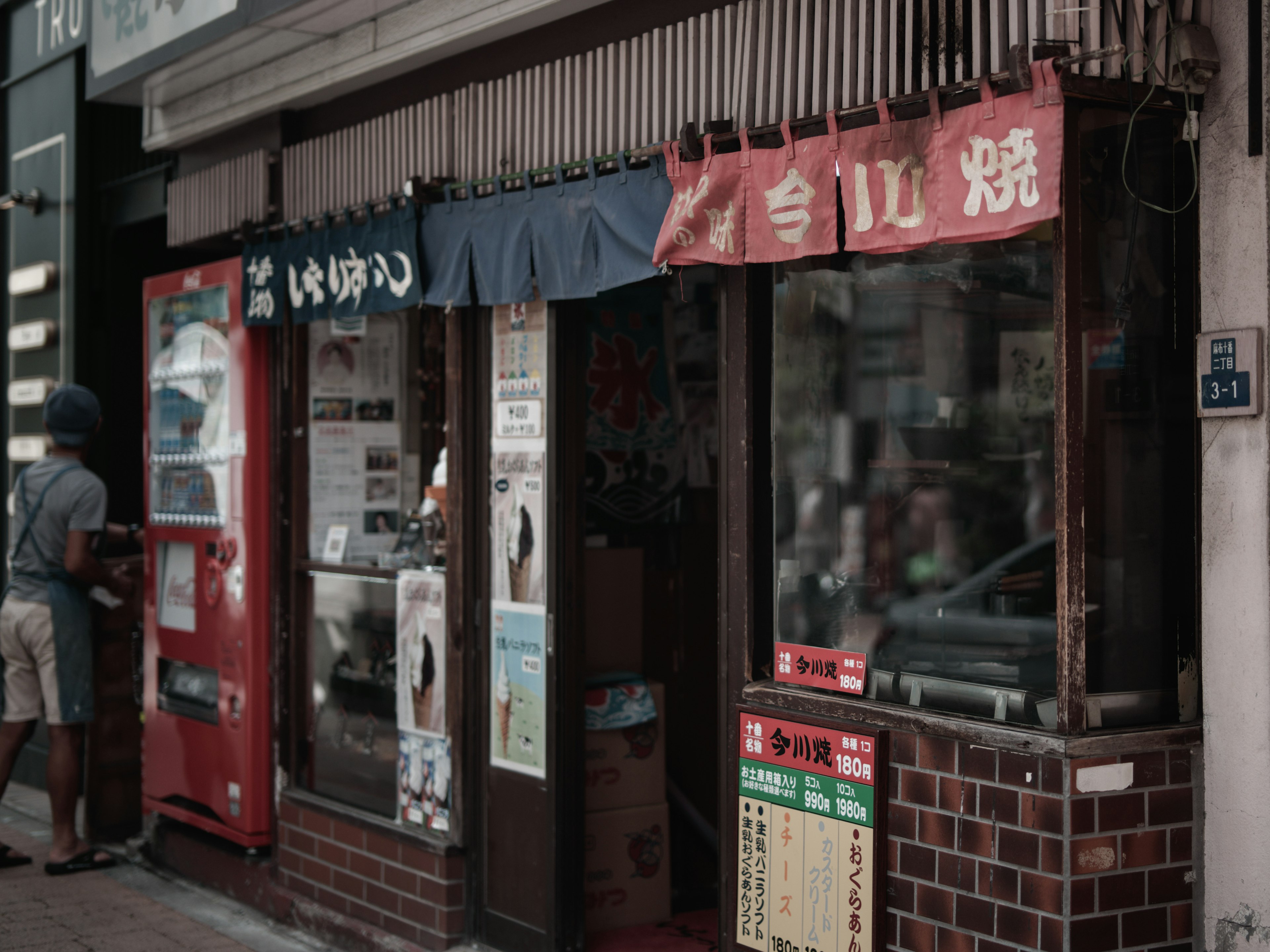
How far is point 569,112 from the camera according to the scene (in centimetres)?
512

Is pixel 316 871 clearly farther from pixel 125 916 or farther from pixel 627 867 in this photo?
pixel 627 867

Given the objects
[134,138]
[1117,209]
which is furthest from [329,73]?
[1117,209]

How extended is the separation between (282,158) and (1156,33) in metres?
4.49

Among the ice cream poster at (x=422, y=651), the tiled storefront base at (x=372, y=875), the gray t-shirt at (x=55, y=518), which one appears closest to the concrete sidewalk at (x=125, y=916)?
the tiled storefront base at (x=372, y=875)

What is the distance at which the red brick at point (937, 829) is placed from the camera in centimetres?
385

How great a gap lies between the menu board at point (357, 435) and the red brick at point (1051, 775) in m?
3.90

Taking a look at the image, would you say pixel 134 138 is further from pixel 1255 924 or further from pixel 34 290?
pixel 1255 924

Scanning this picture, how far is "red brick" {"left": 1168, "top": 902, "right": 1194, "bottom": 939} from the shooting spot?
12.2ft

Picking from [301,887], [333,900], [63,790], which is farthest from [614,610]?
[63,790]

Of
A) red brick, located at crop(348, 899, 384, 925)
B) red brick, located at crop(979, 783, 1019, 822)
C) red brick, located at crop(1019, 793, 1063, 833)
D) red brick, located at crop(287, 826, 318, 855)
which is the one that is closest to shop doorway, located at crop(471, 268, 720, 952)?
red brick, located at crop(348, 899, 384, 925)

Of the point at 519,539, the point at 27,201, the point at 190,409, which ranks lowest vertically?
the point at 519,539

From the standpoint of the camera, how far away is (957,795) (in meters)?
3.83

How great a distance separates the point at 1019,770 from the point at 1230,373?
1253 mm

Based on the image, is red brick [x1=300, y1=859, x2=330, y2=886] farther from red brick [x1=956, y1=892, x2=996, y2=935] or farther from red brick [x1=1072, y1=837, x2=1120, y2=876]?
red brick [x1=1072, y1=837, x2=1120, y2=876]
